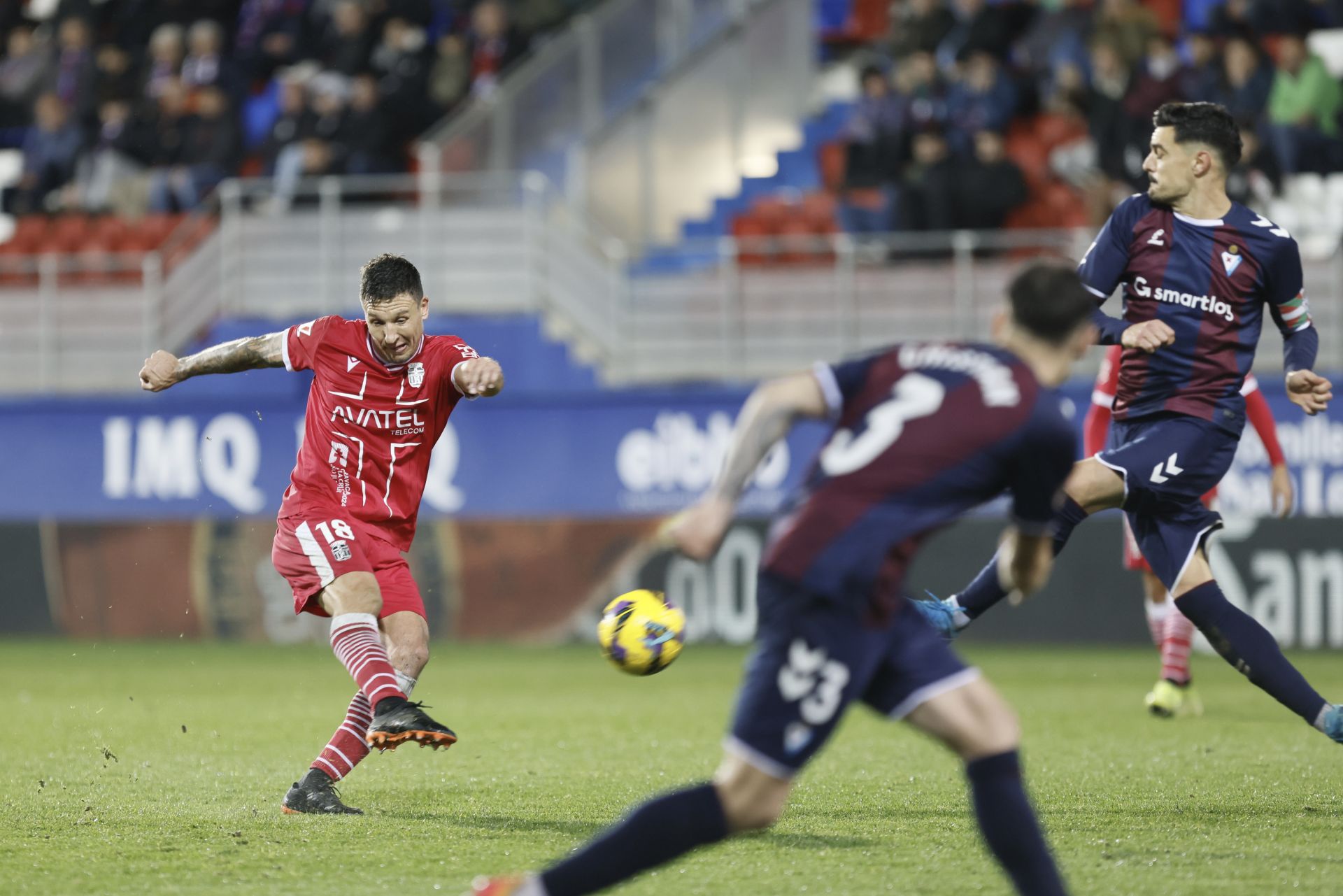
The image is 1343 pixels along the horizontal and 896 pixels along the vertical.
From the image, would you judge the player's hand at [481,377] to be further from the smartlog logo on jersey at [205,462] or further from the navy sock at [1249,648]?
the smartlog logo on jersey at [205,462]

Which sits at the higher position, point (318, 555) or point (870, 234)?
point (870, 234)

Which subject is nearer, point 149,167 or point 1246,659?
point 1246,659

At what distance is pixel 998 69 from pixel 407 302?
11210 millimetres

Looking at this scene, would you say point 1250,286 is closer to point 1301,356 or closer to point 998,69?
point 1301,356

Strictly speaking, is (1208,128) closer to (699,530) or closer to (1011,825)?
(1011,825)

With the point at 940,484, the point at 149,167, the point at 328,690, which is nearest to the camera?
the point at 940,484

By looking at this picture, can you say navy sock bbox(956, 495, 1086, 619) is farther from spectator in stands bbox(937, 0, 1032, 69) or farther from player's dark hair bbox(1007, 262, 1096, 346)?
spectator in stands bbox(937, 0, 1032, 69)

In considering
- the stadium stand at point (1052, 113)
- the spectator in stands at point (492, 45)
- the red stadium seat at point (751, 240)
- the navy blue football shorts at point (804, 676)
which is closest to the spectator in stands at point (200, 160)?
the spectator in stands at point (492, 45)

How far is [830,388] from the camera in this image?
4203 mm

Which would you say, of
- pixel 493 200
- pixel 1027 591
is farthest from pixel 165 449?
pixel 1027 591

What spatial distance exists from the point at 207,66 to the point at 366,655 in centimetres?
1470

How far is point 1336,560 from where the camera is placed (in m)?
12.8

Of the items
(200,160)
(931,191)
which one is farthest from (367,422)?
(200,160)

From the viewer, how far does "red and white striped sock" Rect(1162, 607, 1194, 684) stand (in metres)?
9.03
